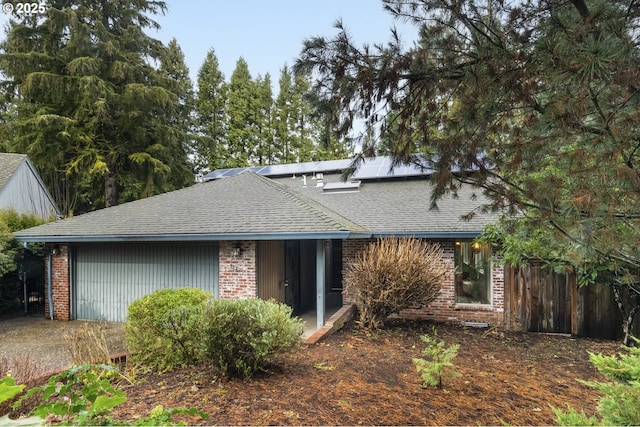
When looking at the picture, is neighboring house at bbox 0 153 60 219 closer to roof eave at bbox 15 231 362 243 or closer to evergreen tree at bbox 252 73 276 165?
roof eave at bbox 15 231 362 243

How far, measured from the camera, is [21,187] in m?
15.8

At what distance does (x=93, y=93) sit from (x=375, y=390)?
17.7m

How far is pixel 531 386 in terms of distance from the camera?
4.85 meters

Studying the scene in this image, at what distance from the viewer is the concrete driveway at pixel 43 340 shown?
6.11m

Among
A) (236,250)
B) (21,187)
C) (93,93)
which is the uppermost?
(93,93)

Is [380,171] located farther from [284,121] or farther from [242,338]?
[284,121]

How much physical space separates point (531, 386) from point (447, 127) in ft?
11.9

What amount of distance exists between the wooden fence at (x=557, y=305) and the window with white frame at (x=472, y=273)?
0.56 metres

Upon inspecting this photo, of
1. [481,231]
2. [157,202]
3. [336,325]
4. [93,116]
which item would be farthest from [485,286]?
[93,116]

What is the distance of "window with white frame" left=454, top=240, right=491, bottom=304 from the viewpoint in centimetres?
879

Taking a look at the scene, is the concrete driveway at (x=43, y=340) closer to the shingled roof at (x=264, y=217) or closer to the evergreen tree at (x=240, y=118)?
the shingled roof at (x=264, y=217)

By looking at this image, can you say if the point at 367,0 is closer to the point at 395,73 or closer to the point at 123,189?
the point at 395,73

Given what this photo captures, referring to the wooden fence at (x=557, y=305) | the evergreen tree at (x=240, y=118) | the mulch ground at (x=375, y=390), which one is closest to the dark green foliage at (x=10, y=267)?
the mulch ground at (x=375, y=390)

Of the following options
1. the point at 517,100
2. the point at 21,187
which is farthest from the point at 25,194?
the point at 517,100
